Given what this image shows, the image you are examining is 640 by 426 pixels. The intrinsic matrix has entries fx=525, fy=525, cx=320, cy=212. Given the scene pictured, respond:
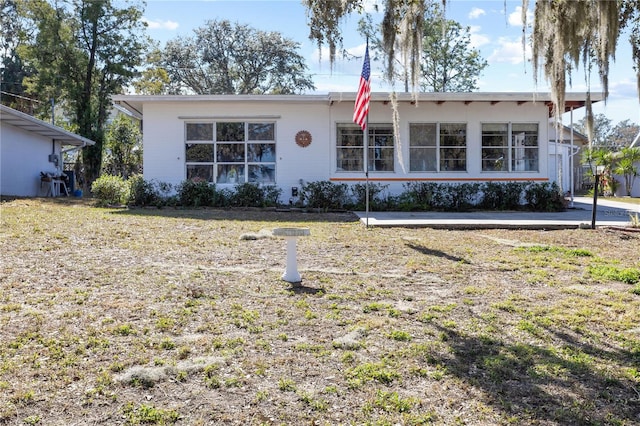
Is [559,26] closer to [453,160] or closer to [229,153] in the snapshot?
[453,160]

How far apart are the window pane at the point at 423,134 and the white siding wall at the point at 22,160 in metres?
12.2

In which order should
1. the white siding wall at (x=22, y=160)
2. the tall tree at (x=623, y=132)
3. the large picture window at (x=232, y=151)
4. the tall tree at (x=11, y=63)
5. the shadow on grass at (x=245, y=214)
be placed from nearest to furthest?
the shadow on grass at (x=245, y=214)
the large picture window at (x=232, y=151)
the white siding wall at (x=22, y=160)
the tall tree at (x=11, y=63)
the tall tree at (x=623, y=132)

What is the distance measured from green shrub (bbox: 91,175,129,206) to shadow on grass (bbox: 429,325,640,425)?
1169 centimetres

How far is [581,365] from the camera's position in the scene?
3111mm

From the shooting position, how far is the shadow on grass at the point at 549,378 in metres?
2.54

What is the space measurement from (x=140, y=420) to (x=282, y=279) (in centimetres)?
271

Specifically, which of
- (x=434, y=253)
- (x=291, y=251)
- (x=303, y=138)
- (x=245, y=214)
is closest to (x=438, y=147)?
(x=303, y=138)

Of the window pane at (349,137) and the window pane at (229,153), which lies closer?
the window pane at (229,153)

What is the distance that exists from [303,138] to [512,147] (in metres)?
5.73

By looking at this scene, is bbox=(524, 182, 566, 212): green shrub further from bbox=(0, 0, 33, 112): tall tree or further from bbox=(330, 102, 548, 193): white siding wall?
bbox=(0, 0, 33, 112): tall tree

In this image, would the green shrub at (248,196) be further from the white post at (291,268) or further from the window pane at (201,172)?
the white post at (291,268)

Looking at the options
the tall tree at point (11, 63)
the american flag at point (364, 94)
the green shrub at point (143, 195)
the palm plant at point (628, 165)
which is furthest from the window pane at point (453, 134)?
the tall tree at point (11, 63)

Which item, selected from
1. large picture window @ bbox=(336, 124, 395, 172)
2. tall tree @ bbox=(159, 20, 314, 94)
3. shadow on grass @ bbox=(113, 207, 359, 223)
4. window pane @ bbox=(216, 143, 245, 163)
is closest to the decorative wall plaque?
large picture window @ bbox=(336, 124, 395, 172)

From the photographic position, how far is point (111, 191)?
13531 millimetres
